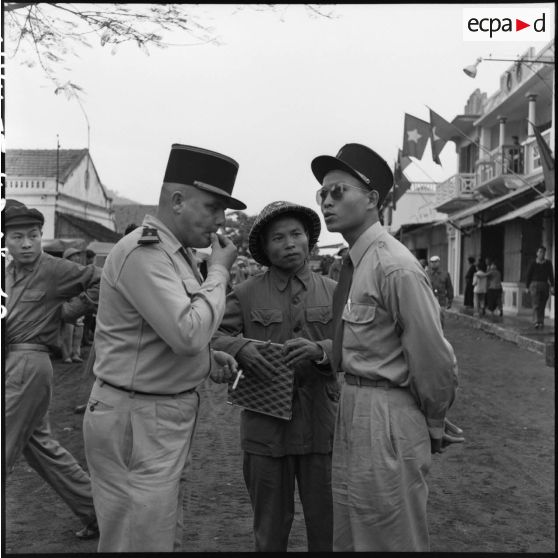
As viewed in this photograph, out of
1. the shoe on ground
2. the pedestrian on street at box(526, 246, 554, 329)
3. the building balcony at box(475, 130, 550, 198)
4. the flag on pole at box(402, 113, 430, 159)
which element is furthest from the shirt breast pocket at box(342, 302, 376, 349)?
the building balcony at box(475, 130, 550, 198)

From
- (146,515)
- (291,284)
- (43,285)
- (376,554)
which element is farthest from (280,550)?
(43,285)

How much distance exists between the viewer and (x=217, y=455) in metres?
5.96

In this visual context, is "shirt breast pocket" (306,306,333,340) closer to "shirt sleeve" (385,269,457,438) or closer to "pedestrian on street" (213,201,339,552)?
"pedestrian on street" (213,201,339,552)

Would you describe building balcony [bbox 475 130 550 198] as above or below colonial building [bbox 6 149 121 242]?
above

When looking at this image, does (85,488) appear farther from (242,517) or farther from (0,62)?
(0,62)

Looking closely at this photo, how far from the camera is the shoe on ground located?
13.7 ft

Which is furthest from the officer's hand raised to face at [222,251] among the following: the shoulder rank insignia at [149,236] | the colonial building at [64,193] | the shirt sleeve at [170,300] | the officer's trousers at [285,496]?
the colonial building at [64,193]

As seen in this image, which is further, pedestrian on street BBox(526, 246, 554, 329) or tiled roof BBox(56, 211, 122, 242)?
tiled roof BBox(56, 211, 122, 242)

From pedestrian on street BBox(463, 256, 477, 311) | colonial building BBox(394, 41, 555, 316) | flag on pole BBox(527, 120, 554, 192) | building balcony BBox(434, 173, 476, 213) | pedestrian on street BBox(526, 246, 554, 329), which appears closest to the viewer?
flag on pole BBox(527, 120, 554, 192)

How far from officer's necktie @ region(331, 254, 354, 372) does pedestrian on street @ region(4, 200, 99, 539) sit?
1650mm

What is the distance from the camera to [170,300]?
2.46 meters

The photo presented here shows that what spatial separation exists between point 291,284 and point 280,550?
4.01 feet

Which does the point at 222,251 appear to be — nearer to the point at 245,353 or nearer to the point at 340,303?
the point at 340,303

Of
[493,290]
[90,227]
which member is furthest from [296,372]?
[90,227]
